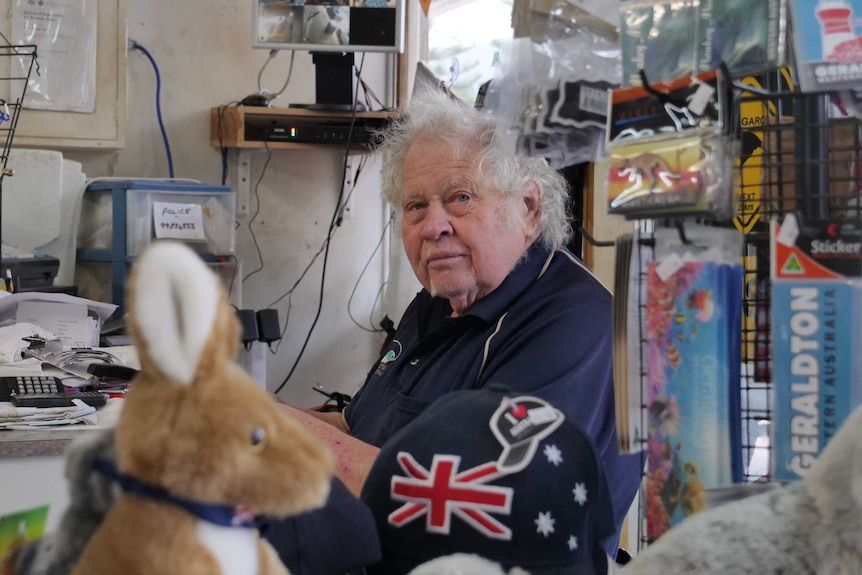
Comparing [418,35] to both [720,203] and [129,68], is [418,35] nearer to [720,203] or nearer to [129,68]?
[129,68]

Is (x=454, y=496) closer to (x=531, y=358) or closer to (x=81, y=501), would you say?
(x=81, y=501)

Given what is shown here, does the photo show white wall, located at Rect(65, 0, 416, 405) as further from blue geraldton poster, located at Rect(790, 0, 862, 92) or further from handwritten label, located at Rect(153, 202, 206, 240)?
blue geraldton poster, located at Rect(790, 0, 862, 92)

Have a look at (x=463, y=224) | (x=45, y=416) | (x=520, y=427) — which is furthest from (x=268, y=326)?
(x=520, y=427)

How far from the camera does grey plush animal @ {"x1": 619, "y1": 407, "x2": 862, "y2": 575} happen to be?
491 millimetres

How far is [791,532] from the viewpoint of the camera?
51 centimetres

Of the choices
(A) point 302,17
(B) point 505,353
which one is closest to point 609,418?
(B) point 505,353

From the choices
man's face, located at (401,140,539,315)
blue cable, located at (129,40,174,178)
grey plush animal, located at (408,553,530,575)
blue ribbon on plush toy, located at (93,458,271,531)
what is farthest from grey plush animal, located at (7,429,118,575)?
blue cable, located at (129,40,174,178)

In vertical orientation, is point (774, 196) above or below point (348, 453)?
above

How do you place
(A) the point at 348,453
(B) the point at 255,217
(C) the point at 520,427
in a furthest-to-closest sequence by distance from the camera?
(B) the point at 255,217 → (A) the point at 348,453 → (C) the point at 520,427

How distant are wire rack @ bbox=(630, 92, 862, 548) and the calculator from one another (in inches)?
44.5

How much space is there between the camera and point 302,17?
2.79 meters

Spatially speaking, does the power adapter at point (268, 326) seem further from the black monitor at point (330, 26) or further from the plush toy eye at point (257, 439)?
the plush toy eye at point (257, 439)

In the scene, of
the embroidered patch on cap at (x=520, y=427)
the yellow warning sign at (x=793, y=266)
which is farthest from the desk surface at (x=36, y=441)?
the yellow warning sign at (x=793, y=266)

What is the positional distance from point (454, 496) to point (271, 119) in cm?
233
